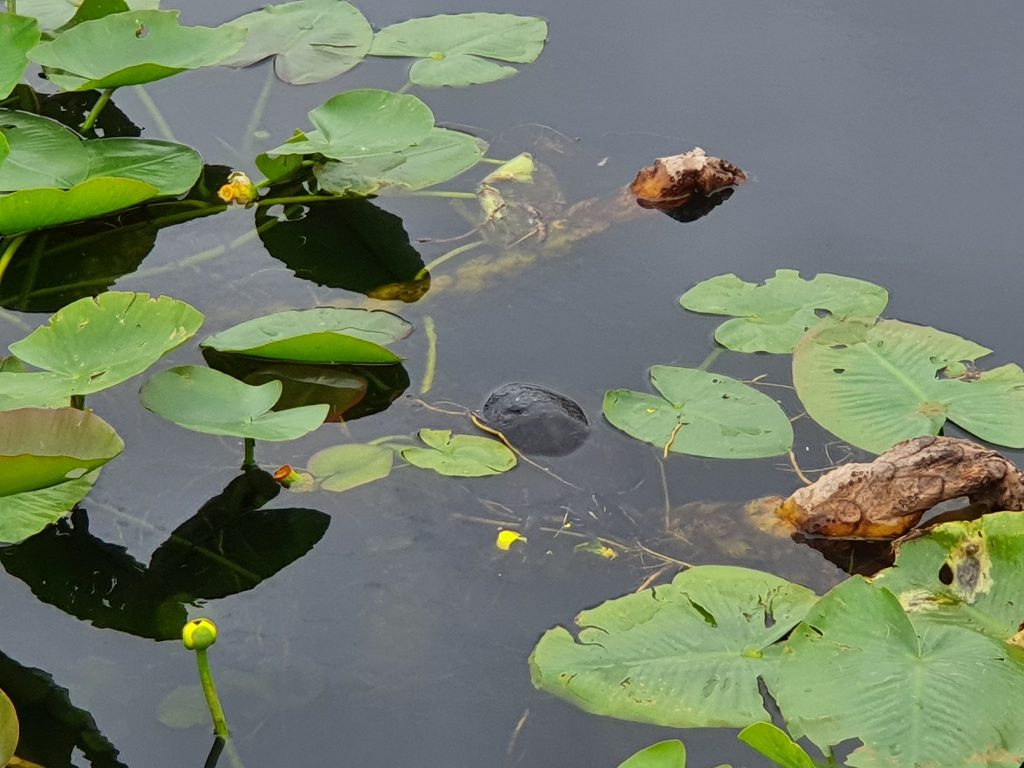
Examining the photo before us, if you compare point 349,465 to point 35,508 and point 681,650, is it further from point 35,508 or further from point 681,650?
point 681,650

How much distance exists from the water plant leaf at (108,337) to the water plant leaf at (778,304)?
0.75m

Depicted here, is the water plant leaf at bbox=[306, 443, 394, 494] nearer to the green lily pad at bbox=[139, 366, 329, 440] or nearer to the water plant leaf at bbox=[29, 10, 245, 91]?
the green lily pad at bbox=[139, 366, 329, 440]

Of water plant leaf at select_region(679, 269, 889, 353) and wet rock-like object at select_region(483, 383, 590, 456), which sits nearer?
wet rock-like object at select_region(483, 383, 590, 456)

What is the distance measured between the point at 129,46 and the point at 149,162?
0.71ft

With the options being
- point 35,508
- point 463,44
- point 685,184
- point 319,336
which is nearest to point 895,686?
point 319,336

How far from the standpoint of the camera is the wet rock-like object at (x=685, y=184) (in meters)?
2.12

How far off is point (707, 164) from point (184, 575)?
1.11m

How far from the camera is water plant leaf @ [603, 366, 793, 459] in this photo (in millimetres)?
1643

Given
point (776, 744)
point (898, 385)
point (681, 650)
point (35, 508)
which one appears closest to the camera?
point (776, 744)

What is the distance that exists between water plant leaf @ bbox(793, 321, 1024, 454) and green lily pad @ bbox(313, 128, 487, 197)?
2.25 feet

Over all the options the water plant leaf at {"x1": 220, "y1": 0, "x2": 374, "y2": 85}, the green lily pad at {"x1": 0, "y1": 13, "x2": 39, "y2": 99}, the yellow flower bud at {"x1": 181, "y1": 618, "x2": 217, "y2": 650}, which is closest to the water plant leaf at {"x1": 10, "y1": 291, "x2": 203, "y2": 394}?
the yellow flower bud at {"x1": 181, "y1": 618, "x2": 217, "y2": 650}

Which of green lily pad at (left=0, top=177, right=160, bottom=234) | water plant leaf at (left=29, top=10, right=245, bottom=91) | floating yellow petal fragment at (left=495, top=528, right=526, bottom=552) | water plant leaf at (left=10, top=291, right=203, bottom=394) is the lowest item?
floating yellow petal fragment at (left=495, top=528, right=526, bottom=552)

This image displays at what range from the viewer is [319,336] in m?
1.69

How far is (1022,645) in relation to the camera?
1317 mm
